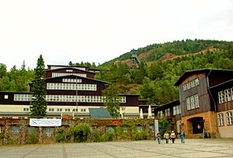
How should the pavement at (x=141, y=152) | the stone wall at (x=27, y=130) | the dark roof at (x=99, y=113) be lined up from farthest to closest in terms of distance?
the dark roof at (x=99, y=113), the stone wall at (x=27, y=130), the pavement at (x=141, y=152)

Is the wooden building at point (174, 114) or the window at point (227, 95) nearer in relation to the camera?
the window at point (227, 95)

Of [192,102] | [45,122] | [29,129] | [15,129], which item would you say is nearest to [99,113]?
[45,122]

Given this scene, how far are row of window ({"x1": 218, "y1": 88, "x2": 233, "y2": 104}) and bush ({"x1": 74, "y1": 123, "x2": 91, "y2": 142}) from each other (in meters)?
17.1

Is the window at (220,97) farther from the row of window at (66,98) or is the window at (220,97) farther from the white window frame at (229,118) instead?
the row of window at (66,98)

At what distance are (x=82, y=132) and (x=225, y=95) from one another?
1852 centimetres

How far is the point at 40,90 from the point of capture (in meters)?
51.6

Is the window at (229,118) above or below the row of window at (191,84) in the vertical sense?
below

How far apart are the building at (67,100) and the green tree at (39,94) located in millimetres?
4155

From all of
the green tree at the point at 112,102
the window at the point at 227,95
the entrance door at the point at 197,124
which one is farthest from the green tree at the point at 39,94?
the window at the point at 227,95

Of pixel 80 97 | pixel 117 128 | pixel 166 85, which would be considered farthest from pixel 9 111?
pixel 166 85

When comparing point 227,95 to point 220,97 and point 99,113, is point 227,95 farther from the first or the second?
point 99,113

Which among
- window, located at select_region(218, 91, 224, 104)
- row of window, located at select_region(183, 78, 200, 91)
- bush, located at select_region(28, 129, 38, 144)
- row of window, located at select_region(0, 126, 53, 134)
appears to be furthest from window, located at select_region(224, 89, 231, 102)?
bush, located at select_region(28, 129, 38, 144)

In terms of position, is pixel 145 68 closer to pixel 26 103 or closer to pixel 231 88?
pixel 26 103

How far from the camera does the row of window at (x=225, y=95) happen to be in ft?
105
